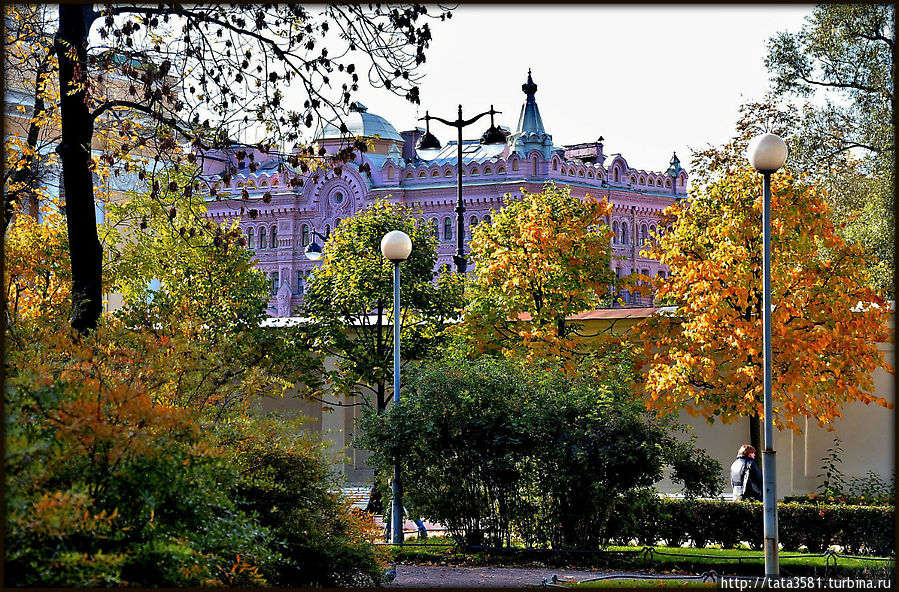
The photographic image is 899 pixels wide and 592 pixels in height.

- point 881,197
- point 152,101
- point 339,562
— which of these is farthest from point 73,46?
point 881,197

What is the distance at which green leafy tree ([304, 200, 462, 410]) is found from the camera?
21734 mm

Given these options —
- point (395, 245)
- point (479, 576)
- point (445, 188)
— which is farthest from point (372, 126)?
point (479, 576)

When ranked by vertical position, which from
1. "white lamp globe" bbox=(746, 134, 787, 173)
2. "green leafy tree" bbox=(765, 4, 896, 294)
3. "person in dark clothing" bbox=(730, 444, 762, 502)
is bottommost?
"person in dark clothing" bbox=(730, 444, 762, 502)

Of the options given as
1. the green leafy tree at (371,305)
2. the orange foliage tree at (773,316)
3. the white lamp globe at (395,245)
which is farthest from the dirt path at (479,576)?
the green leafy tree at (371,305)

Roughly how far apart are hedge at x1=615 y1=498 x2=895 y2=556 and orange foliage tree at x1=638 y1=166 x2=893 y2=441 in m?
3.04

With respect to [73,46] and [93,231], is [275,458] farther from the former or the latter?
[73,46]

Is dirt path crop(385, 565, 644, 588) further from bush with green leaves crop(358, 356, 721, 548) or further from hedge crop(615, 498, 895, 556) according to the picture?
hedge crop(615, 498, 895, 556)

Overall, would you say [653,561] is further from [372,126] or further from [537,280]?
[372,126]

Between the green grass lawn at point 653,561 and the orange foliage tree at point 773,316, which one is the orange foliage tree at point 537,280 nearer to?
the orange foliage tree at point 773,316

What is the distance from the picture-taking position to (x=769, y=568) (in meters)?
11.2

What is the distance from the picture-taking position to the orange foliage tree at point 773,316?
18297mm

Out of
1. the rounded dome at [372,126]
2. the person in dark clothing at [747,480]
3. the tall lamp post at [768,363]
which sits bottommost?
the person in dark clothing at [747,480]

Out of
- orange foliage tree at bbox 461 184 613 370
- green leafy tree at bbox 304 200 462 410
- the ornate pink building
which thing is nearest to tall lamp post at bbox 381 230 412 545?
orange foliage tree at bbox 461 184 613 370

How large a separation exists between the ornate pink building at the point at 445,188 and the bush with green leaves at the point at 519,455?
59.1 meters
